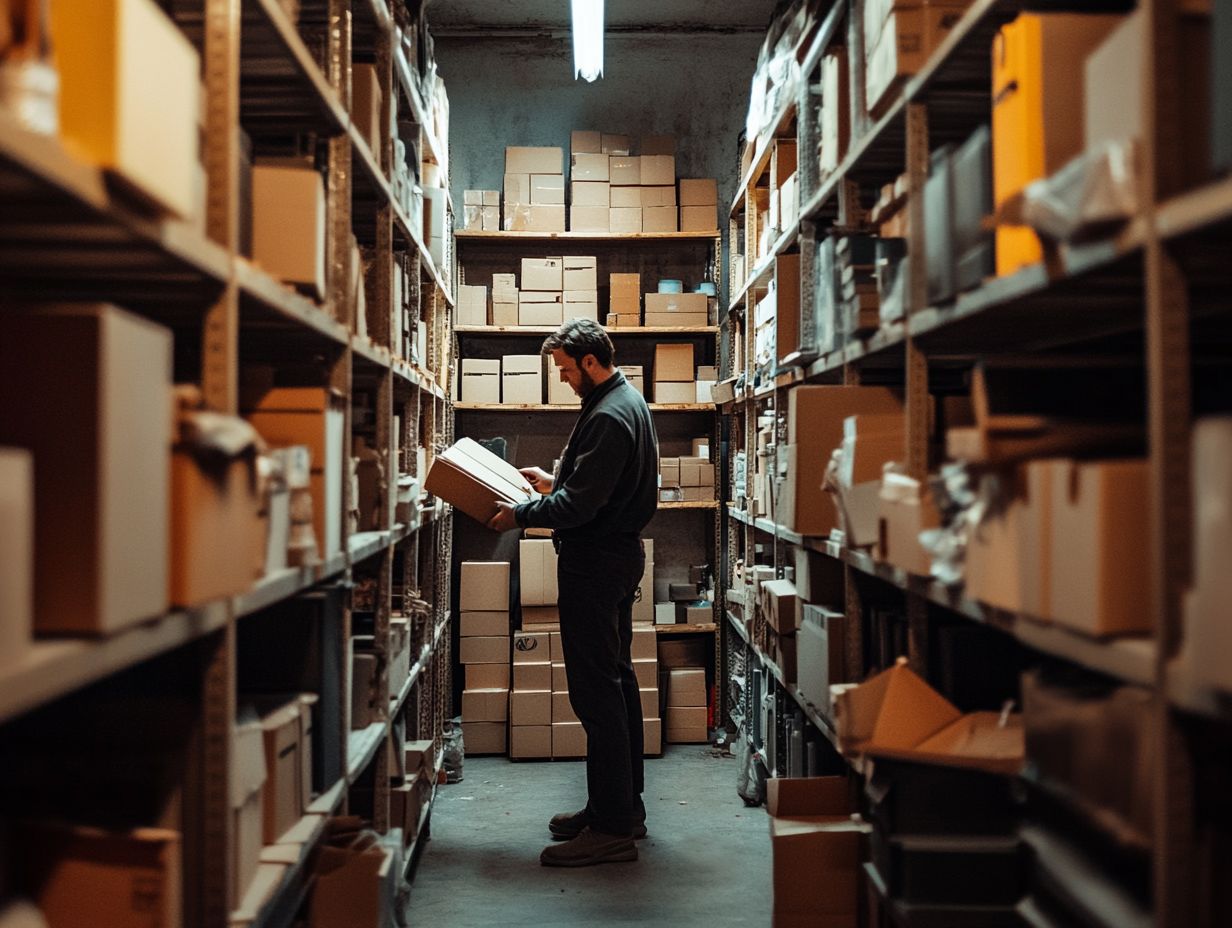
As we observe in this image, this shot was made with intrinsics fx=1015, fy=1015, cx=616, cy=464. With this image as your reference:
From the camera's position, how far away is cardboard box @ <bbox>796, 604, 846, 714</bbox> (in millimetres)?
2617

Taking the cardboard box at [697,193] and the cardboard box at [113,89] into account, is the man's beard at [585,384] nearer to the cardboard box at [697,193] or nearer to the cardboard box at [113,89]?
the cardboard box at [697,193]

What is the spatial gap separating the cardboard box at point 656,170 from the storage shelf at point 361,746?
352 cm

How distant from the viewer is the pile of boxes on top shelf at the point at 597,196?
5383mm

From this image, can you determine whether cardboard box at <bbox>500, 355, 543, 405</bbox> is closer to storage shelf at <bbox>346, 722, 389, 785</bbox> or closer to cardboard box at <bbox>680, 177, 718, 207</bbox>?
cardboard box at <bbox>680, 177, 718, 207</bbox>

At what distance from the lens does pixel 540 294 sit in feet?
17.4

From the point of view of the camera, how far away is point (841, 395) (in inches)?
103

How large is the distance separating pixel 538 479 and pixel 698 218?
186 centimetres

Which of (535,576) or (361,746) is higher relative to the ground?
(535,576)

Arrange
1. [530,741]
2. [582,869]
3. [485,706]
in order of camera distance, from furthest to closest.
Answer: [485,706] → [530,741] → [582,869]

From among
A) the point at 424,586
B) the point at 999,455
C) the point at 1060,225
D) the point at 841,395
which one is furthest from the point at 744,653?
the point at 1060,225

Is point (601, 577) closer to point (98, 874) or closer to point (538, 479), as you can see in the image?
point (538, 479)

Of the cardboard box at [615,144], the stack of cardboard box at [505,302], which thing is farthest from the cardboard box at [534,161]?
the stack of cardboard box at [505,302]

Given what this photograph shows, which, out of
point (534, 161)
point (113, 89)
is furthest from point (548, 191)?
point (113, 89)

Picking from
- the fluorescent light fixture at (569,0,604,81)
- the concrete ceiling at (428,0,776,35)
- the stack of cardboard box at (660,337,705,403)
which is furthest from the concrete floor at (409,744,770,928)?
the concrete ceiling at (428,0,776,35)
